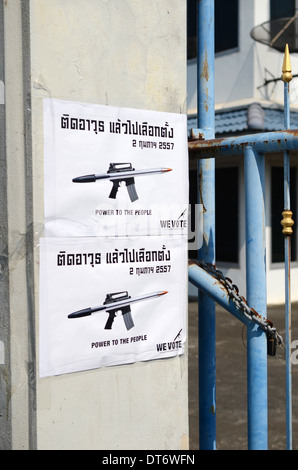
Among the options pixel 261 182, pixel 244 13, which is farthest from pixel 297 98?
pixel 261 182

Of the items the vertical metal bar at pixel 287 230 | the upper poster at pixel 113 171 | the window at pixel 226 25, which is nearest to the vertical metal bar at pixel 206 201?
the upper poster at pixel 113 171

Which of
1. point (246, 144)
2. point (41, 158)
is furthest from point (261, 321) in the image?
point (41, 158)

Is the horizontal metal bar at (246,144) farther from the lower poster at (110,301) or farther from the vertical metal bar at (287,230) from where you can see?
the lower poster at (110,301)

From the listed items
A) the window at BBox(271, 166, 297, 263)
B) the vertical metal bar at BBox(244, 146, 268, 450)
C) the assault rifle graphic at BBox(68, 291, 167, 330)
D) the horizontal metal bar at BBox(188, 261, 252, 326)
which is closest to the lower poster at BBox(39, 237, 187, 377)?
the assault rifle graphic at BBox(68, 291, 167, 330)

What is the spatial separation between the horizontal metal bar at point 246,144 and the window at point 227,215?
11.3m

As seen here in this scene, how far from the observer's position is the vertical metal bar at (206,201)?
104 inches

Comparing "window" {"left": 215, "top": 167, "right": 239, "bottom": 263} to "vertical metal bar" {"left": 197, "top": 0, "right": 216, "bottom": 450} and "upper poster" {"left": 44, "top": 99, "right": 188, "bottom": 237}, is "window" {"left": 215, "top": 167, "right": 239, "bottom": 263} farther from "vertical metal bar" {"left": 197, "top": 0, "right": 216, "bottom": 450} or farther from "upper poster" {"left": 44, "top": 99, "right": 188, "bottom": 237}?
"upper poster" {"left": 44, "top": 99, "right": 188, "bottom": 237}

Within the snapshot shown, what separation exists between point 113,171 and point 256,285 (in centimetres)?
72

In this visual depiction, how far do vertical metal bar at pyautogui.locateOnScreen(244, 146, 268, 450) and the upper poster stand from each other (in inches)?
10.0

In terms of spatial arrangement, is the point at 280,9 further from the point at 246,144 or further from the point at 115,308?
the point at 115,308

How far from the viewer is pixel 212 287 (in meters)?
2.57

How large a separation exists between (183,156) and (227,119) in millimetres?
10444

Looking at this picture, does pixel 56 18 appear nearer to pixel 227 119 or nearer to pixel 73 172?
pixel 73 172

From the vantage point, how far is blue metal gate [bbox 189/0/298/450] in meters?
2.36
